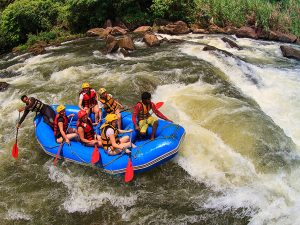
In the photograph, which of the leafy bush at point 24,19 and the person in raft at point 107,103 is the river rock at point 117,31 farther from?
the person in raft at point 107,103

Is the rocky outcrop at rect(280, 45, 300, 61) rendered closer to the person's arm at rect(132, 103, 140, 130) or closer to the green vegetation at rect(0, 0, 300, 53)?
the green vegetation at rect(0, 0, 300, 53)

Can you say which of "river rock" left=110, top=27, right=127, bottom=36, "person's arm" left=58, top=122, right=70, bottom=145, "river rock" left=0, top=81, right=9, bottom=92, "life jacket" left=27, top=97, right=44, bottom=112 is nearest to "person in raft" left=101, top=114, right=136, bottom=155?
"person's arm" left=58, top=122, right=70, bottom=145

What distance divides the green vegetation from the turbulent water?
368cm

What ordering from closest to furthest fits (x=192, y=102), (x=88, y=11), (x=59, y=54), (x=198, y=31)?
(x=192, y=102)
(x=59, y=54)
(x=198, y=31)
(x=88, y=11)

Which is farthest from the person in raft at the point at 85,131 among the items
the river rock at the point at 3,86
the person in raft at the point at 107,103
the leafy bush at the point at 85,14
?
the leafy bush at the point at 85,14

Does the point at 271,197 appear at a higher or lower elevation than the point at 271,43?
higher

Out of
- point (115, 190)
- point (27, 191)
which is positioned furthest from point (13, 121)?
point (115, 190)

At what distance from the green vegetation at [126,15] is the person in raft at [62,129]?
9673mm

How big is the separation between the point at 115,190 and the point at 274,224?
2602 mm

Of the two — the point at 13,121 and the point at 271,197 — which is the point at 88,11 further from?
the point at 271,197

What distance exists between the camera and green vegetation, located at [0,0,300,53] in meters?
13.9

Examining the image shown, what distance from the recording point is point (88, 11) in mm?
16391

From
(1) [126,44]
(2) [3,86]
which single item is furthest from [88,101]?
(1) [126,44]

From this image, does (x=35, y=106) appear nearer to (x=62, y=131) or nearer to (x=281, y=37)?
(x=62, y=131)
